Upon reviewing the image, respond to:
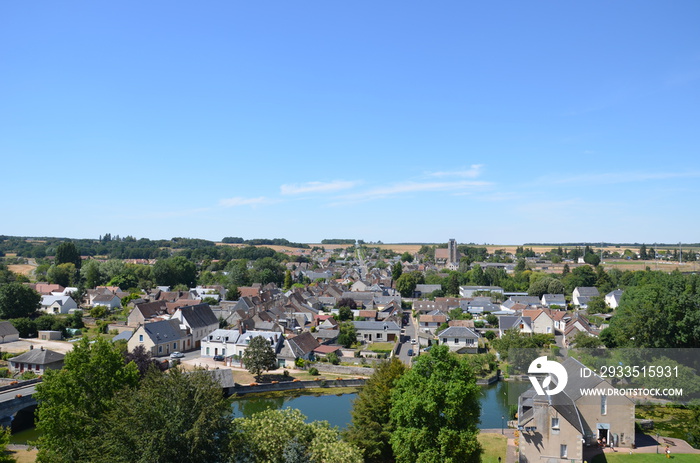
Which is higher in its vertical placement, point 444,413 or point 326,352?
point 444,413

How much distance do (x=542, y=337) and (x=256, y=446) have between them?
32.9 m

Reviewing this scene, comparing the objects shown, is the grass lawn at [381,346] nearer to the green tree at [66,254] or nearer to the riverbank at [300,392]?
the riverbank at [300,392]

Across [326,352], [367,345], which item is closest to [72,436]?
[326,352]

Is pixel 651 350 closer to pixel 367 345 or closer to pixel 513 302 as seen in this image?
pixel 367 345

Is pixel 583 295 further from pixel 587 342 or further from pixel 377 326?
pixel 377 326

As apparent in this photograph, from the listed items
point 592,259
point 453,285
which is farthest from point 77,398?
point 592,259

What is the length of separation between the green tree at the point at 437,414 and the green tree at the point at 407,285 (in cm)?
5960

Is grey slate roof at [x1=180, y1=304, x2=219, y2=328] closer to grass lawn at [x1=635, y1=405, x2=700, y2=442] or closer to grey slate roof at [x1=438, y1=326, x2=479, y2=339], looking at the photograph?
grey slate roof at [x1=438, y1=326, x2=479, y2=339]

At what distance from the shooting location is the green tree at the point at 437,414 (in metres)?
14.9

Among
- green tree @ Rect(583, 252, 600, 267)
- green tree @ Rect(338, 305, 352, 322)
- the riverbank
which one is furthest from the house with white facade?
green tree @ Rect(583, 252, 600, 267)

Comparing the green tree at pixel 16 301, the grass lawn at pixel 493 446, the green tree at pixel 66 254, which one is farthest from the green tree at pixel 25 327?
the green tree at pixel 66 254

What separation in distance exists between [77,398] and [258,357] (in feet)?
53.8

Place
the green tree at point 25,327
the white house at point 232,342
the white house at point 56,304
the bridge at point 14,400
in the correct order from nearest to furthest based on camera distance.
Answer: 1. the bridge at point 14,400
2. the white house at point 232,342
3. the green tree at point 25,327
4. the white house at point 56,304

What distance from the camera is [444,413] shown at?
15141 mm
